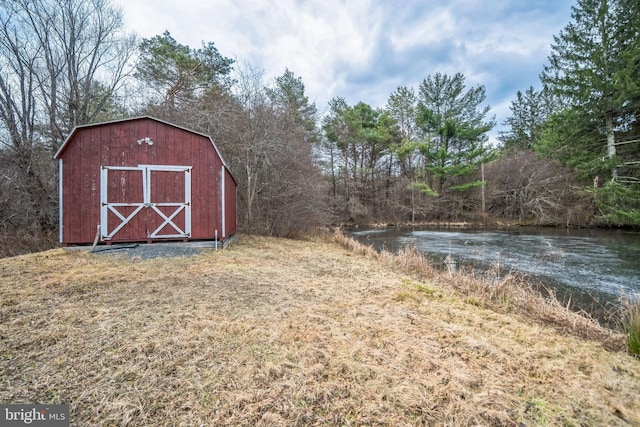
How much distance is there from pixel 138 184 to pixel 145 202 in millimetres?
461

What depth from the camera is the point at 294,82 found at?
17.0 metres

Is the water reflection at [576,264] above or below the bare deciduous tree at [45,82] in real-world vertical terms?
below

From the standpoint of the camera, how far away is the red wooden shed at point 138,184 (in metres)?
5.96

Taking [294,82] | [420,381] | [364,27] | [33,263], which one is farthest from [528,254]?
[294,82]

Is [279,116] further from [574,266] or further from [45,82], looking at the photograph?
[574,266]

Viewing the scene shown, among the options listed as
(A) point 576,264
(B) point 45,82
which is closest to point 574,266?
(A) point 576,264

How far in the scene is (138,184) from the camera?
6266mm

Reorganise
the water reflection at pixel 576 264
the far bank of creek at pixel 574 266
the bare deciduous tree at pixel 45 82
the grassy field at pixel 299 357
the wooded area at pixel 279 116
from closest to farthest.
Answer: the grassy field at pixel 299 357
the far bank of creek at pixel 574 266
the water reflection at pixel 576 264
the bare deciduous tree at pixel 45 82
the wooded area at pixel 279 116

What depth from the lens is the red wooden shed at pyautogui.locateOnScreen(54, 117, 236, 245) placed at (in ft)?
19.5

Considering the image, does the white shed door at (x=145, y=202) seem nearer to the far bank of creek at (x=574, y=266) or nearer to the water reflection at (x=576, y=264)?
the far bank of creek at (x=574, y=266)

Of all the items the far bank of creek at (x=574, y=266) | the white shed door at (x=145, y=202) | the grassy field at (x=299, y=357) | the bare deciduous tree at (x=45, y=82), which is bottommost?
the far bank of creek at (x=574, y=266)

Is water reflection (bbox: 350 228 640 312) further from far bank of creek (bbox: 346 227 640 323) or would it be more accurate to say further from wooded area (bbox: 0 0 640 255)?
wooded area (bbox: 0 0 640 255)

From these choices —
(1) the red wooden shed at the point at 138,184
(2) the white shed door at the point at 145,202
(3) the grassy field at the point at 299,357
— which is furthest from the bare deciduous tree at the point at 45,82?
(3) the grassy field at the point at 299,357

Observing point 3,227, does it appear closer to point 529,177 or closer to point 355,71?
point 355,71
